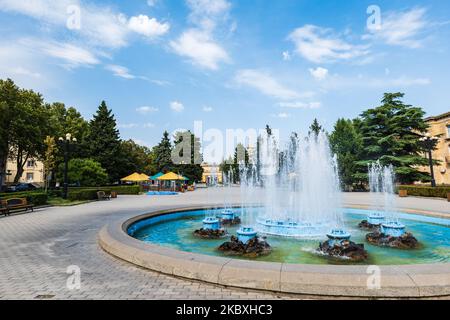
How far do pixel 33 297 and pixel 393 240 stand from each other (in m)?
9.09

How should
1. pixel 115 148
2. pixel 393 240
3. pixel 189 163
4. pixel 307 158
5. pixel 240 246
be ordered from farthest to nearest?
pixel 189 163, pixel 115 148, pixel 307 158, pixel 393 240, pixel 240 246

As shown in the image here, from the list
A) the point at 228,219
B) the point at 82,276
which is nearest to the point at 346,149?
the point at 228,219

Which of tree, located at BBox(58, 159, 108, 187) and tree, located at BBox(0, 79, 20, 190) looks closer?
tree, located at BBox(58, 159, 108, 187)

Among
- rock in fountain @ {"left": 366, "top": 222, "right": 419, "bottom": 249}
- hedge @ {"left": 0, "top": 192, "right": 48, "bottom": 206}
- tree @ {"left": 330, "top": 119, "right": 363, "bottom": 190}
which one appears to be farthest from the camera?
tree @ {"left": 330, "top": 119, "right": 363, "bottom": 190}

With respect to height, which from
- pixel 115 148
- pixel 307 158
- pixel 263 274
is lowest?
pixel 263 274

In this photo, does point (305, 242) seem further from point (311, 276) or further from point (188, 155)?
point (188, 155)

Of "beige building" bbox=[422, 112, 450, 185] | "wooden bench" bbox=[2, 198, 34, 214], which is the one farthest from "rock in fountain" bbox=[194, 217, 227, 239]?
"beige building" bbox=[422, 112, 450, 185]

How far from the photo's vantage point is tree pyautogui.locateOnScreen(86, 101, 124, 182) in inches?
1545

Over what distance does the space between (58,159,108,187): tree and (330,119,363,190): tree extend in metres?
29.4

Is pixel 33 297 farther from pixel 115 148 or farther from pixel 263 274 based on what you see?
pixel 115 148

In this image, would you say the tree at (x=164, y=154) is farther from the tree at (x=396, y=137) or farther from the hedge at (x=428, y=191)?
the hedge at (x=428, y=191)

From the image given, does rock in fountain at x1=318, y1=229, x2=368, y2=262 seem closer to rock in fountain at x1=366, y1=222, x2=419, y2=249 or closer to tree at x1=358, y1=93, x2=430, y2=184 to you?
rock in fountain at x1=366, y1=222, x2=419, y2=249

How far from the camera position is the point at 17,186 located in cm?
3759
